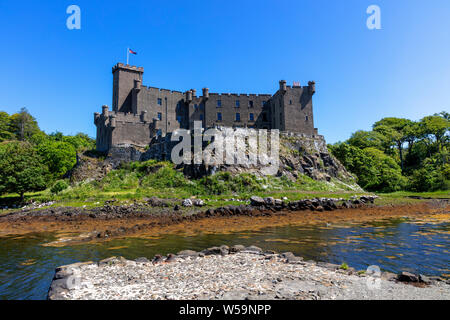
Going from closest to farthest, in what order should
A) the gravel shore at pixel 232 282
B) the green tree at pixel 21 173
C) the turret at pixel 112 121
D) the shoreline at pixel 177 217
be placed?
the gravel shore at pixel 232 282, the shoreline at pixel 177 217, the green tree at pixel 21 173, the turret at pixel 112 121

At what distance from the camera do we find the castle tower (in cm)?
4872

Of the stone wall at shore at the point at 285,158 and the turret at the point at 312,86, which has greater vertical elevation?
the turret at the point at 312,86

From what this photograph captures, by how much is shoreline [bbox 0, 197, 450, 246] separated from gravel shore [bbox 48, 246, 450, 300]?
9366mm

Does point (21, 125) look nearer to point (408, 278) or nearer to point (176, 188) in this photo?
point (176, 188)

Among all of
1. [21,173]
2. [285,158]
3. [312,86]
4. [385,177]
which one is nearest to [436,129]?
[385,177]

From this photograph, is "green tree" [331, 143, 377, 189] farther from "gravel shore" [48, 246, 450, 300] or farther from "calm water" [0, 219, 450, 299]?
"gravel shore" [48, 246, 450, 300]

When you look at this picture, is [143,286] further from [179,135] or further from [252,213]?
[179,135]

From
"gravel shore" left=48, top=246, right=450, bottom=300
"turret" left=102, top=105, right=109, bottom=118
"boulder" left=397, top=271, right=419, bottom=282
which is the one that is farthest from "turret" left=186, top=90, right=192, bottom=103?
"boulder" left=397, top=271, right=419, bottom=282

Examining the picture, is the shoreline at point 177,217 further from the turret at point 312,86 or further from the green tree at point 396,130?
the green tree at point 396,130

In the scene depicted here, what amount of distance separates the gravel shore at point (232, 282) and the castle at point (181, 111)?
3655cm

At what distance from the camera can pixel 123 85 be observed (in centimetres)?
4919

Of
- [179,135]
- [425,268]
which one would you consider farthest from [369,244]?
[179,135]

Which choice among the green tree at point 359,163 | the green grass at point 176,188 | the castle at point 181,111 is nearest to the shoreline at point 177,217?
the green grass at point 176,188

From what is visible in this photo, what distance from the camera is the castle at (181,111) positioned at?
45.7 metres
